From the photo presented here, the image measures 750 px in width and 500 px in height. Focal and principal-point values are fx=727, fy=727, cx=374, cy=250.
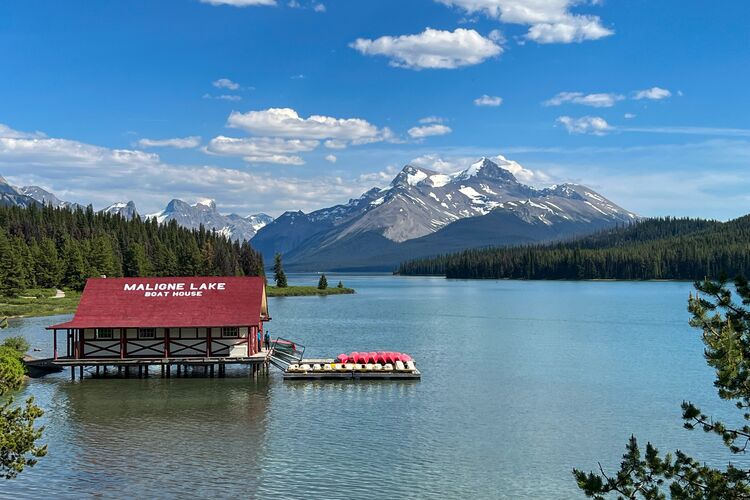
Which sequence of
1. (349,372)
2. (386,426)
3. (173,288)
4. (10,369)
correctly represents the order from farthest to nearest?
(173,288) → (349,372) → (386,426) → (10,369)

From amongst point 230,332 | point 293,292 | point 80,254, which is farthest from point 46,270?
point 230,332

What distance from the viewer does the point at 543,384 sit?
178 feet

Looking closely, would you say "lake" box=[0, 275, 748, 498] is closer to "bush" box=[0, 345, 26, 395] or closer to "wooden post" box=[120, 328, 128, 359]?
"wooden post" box=[120, 328, 128, 359]

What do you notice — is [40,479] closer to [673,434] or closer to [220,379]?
[220,379]

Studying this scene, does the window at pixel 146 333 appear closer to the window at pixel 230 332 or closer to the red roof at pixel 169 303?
the red roof at pixel 169 303

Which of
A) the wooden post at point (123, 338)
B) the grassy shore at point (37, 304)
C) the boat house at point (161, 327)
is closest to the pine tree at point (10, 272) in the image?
the grassy shore at point (37, 304)

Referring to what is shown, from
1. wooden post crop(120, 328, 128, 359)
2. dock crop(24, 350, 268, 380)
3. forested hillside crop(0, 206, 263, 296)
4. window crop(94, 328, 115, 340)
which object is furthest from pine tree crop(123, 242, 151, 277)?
wooden post crop(120, 328, 128, 359)

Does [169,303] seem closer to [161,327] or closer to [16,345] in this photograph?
[161,327]

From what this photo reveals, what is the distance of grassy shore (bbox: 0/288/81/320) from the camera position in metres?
107

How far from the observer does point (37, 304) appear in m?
115

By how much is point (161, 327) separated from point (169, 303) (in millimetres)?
2477

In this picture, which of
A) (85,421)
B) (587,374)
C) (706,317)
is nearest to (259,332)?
(85,421)

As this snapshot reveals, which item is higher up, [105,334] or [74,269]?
[74,269]

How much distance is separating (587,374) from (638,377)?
3.88 metres
